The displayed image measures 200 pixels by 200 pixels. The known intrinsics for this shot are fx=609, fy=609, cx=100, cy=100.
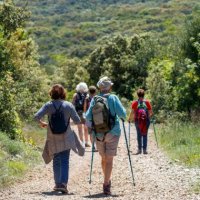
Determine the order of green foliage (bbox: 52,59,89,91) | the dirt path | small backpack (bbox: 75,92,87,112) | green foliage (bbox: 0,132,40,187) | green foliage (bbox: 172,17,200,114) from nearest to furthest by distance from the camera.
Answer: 1. the dirt path
2. green foliage (bbox: 0,132,40,187)
3. small backpack (bbox: 75,92,87,112)
4. green foliage (bbox: 172,17,200,114)
5. green foliage (bbox: 52,59,89,91)

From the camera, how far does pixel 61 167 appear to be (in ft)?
33.4

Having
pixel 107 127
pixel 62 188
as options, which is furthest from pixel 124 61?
pixel 107 127

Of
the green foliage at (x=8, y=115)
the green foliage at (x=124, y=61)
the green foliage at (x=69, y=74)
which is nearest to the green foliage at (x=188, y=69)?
the green foliage at (x=8, y=115)

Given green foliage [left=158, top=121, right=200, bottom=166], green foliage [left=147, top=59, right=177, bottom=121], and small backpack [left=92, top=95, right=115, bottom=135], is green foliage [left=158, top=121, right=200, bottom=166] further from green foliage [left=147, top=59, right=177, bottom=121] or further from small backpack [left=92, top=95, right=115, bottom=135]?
green foliage [left=147, top=59, right=177, bottom=121]

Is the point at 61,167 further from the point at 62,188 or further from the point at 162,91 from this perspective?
the point at 162,91

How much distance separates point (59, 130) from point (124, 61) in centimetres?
4383

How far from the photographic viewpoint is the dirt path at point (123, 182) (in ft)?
31.5

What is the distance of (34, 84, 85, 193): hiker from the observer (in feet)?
32.9

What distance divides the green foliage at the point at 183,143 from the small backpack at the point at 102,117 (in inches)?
134

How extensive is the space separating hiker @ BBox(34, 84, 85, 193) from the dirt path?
37 cm

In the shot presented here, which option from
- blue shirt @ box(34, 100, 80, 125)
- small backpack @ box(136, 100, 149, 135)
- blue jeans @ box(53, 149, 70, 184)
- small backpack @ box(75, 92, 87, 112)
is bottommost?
blue jeans @ box(53, 149, 70, 184)

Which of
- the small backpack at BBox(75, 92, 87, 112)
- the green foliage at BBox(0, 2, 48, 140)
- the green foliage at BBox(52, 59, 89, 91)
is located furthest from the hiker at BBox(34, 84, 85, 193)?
the green foliage at BBox(52, 59, 89, 91)

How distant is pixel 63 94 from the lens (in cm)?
1022

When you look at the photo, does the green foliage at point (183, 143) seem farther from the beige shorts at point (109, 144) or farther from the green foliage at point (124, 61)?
the green foliage at point (124, 61)
